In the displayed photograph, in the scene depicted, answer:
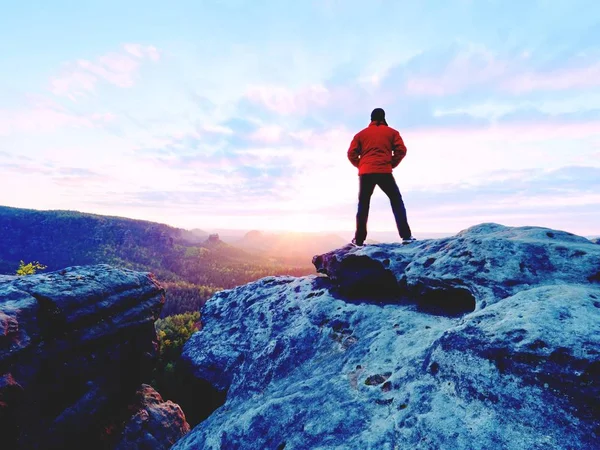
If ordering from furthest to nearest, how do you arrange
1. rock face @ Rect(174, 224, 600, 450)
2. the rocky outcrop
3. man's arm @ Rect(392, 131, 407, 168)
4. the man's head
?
the man's head
man's arm @ Rect(392, 131, 407, 168)
the rocky outcrop
rock face @ Rect(174, 224, 600, 450)

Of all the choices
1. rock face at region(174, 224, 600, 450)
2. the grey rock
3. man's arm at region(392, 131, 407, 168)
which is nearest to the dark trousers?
man's arm at region(392, 131, 407, 168)

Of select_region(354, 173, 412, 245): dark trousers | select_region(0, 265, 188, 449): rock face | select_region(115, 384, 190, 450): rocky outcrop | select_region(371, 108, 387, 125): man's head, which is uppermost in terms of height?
select_region(371, 108, 387, 125): man's head

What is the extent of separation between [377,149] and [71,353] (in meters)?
13.9

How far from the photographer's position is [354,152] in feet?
48.0

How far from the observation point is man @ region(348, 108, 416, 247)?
44.9 feet

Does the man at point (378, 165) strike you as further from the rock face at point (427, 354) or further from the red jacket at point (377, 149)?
the rock face at point (427, 354)

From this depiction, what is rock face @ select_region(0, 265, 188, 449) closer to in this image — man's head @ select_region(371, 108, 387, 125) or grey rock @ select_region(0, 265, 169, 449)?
grey rock @ select_region(0, 265, 169, 449)

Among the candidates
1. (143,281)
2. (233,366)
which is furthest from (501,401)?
(143,281)

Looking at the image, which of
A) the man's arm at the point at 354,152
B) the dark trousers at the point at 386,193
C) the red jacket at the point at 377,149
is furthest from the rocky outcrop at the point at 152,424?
the man's arm at the point at 354,152

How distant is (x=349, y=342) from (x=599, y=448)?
18.3ft

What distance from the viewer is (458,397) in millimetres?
5277

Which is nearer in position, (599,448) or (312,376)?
(599,448)

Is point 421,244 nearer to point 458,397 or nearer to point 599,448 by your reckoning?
point 458,397

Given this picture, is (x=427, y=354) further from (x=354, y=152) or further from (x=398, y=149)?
(x=354, y=152)
